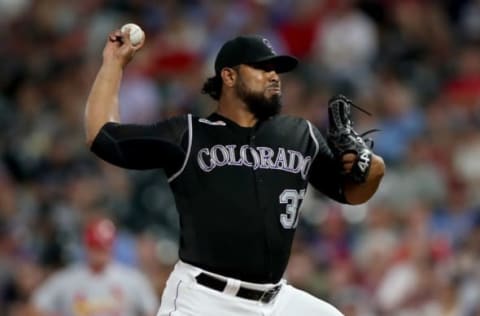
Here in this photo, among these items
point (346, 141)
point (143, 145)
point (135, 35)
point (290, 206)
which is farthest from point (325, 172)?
point (135, 35)

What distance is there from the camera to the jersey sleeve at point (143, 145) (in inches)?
272

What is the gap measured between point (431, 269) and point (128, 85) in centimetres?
434

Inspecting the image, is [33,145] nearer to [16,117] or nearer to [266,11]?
[16,117]

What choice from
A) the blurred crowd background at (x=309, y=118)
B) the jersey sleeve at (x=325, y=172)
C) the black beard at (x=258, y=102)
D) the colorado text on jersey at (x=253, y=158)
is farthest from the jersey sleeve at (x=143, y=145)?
the blurred crowd background at (x=309, y=118)

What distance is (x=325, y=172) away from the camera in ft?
24.2

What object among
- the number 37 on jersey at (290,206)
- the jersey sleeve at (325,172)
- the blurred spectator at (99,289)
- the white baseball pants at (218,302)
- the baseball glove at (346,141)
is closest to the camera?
the white baseball pants at (218,302)

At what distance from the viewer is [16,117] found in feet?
46.4

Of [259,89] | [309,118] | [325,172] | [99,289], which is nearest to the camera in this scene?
[259,89]

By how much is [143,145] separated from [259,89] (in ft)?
1.99

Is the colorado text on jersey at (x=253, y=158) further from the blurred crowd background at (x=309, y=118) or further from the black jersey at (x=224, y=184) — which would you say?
the blurred crowd background at (x=309, y=118)

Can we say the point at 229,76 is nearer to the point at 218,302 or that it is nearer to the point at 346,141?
the point at 346,141

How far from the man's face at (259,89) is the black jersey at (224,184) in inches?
4.9

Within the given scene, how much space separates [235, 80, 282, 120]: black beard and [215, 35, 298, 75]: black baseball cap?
0.35 feet

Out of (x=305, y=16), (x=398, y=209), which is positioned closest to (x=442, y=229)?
(x=398, y=209)
